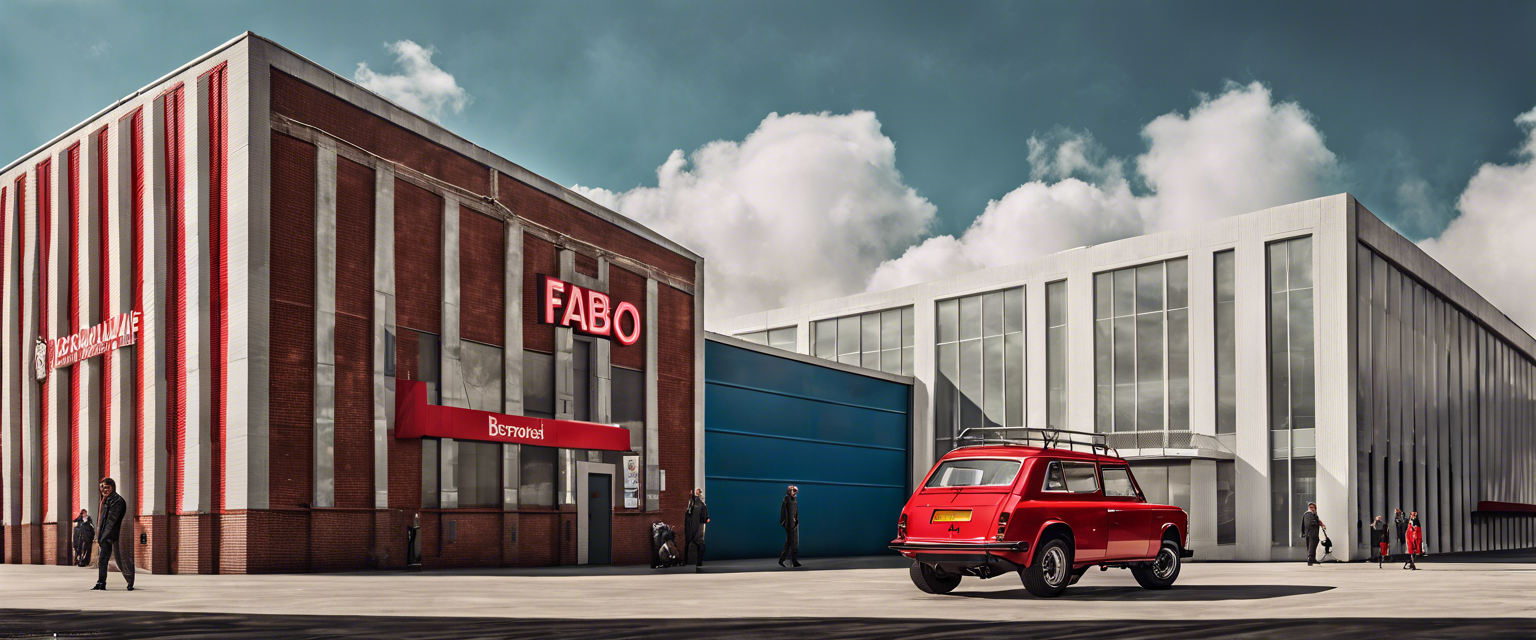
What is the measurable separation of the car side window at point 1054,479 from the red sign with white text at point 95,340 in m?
15.1

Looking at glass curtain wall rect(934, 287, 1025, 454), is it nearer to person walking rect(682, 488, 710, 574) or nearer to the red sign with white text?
person walking rect(682, 488, 710, 574)

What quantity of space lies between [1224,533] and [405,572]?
22117 millimetres

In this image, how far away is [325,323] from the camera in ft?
61.9

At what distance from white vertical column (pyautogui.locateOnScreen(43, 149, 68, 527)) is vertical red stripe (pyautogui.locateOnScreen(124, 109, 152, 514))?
3368 mm

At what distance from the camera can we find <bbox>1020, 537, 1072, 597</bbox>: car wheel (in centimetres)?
1325

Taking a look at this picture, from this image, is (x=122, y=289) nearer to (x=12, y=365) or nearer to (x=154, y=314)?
(x=154, y=314)

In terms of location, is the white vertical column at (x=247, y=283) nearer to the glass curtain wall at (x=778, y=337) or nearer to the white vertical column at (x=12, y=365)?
the white vertical column at (x=12, y=365)

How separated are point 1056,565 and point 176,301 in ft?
46.6

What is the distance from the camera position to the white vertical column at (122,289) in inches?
789

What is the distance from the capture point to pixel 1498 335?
4534 centimetres

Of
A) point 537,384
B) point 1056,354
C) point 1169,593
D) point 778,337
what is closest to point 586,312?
point 537,384

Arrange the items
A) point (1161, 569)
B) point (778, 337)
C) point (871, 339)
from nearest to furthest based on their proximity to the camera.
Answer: point (1161, 569), point (871, 339), point (778, 337)

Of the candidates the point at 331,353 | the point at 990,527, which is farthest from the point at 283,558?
the point at 990,527

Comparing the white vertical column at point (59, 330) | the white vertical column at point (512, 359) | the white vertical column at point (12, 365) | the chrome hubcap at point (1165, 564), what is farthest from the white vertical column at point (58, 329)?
the chrome hubcap at point (1165, 564)
